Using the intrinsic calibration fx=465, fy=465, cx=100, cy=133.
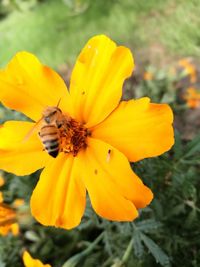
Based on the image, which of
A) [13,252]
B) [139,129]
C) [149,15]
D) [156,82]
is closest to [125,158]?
[139,129]

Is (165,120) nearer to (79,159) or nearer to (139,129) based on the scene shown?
(139,129)

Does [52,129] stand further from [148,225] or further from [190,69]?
[190,69]

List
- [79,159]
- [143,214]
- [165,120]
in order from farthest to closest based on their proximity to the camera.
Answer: [143,214]
[79,159]
[165,120]

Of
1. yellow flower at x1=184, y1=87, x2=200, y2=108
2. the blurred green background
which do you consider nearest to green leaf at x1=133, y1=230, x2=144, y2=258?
the blurred green background

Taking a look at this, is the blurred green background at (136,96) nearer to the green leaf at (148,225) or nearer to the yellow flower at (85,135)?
the green leaf at (148,225)

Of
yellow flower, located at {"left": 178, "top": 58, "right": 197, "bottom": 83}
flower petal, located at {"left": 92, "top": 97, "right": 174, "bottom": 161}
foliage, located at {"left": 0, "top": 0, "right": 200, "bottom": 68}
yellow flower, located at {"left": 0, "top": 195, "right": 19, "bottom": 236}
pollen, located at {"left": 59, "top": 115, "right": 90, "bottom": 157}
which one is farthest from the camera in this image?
foliage, located at {"left": 0, "top": 0, "right": 200, "bottom": 68}

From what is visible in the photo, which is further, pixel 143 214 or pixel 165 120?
pixel 143 214

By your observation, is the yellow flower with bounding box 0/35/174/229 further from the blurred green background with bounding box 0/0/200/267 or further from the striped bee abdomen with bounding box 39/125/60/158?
the blurred green background with bounding box 0/0/200/267

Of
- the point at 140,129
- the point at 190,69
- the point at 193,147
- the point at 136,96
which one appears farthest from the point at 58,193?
the point at 190,69
